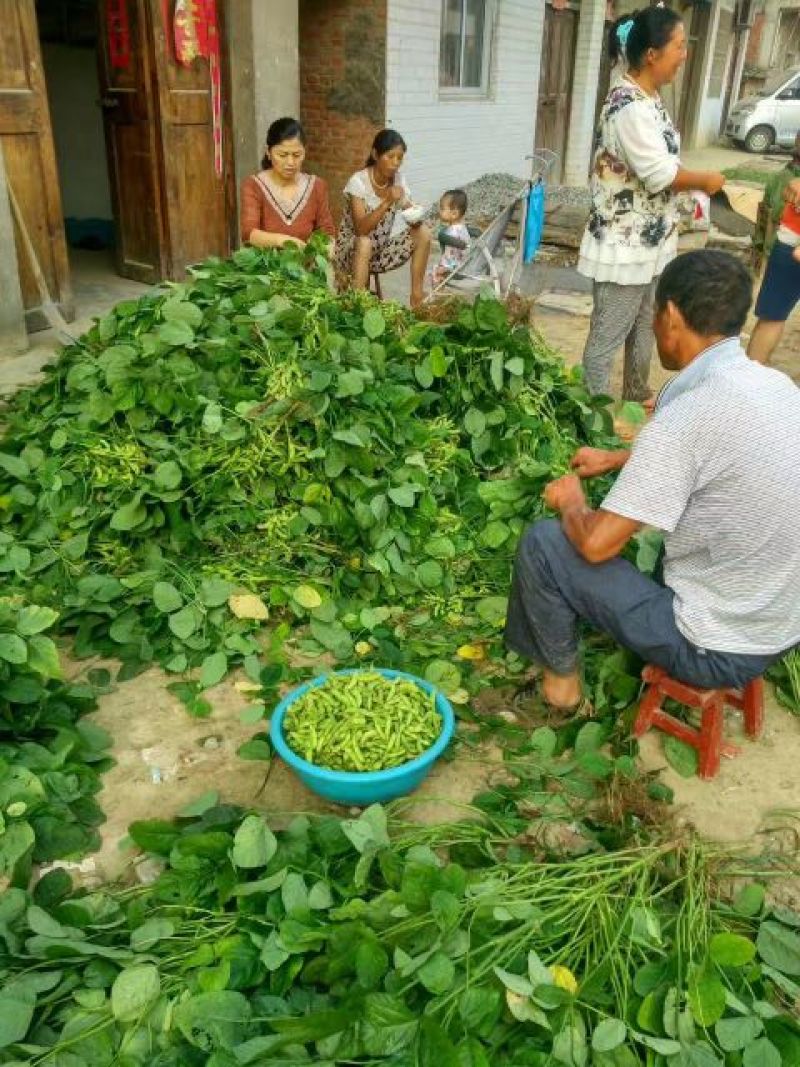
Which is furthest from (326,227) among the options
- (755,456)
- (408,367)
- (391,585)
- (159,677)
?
(755,456)

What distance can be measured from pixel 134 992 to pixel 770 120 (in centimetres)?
2341

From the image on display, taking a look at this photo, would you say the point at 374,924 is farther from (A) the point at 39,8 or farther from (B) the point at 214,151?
(A) the point at 39,8

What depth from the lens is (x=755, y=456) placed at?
2115mm

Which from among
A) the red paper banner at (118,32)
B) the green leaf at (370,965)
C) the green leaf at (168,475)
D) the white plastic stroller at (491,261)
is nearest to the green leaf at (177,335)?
the green leaf at (168,475)

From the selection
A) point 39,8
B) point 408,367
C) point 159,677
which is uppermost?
point 39,8

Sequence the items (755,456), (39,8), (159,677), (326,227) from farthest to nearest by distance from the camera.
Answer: (39,8)
(326,227)
(159,677)
(755,456)

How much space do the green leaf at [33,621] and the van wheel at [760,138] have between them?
2275 cm

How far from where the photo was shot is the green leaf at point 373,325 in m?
3.40

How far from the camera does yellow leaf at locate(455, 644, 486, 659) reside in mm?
2943

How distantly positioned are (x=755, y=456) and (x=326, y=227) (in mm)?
3593

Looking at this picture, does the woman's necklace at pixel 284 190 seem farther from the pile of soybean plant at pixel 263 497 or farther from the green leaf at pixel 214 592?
the green leaf at pixel 214 592

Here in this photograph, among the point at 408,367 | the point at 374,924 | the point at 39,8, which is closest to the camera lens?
the point at 374,924

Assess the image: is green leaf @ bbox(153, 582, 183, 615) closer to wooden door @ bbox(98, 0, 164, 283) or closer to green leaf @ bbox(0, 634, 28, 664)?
green leaf @ bbox(0, 634, 28, 664)

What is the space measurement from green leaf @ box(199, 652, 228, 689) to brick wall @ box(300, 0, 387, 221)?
7.18 meters
